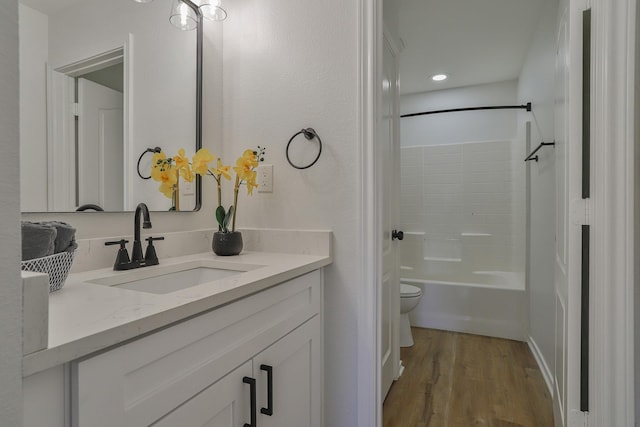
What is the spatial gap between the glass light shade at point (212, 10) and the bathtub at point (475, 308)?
2.54m

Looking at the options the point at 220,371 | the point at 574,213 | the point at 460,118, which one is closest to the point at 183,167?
the point at 220,371

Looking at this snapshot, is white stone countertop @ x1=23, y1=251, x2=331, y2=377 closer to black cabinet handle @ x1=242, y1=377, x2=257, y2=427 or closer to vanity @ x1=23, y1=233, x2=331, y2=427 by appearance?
vanity @ x1=23, y1=233, x2=331, y2=427

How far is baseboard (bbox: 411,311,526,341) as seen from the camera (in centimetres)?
268

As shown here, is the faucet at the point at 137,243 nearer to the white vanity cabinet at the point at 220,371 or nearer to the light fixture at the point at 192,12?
the white vanity cabinet at the point at 220,371

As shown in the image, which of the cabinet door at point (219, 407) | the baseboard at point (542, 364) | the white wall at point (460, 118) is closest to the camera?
the cabinet door at point (219, 407)

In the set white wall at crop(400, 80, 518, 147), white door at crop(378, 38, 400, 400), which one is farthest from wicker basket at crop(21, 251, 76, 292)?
white wall at crop(400, 80, 518, 147)

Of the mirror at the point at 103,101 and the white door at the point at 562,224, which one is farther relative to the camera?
the white door at the point at 562,224

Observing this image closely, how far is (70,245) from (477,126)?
365 centimetres

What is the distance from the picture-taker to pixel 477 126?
3482mm

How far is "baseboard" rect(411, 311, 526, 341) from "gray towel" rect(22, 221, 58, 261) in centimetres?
286

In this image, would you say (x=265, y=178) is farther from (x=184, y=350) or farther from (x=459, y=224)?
(x=459, y=224)

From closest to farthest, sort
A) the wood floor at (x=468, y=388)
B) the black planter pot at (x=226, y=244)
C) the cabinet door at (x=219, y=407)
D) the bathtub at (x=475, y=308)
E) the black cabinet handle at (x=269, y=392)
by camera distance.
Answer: the cabinet door at (x=219, y=407) → the black cabinet handle at (x=269, y=392) → the black planter pot at (x=226, y=244) → the wood floor at (x=468, y=388) → the bathtub at (x=475, y=308)

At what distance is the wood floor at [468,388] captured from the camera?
1.67m

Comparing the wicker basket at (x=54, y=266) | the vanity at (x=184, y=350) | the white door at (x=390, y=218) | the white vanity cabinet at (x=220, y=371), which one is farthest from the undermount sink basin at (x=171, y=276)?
the white door at (x=390, y=218)
